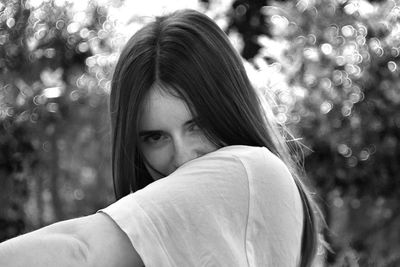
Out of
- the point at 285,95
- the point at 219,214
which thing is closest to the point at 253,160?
the point at 219,214

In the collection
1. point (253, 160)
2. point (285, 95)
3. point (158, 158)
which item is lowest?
point (285, 95)

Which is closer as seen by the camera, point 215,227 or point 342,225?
point 215,227

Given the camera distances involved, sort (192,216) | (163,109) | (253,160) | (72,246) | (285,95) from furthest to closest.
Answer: (285,95)
(163,109)
(253,160)
(192,216)
(72,246)

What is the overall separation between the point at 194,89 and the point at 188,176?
1.28 feet

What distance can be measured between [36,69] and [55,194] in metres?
0.86

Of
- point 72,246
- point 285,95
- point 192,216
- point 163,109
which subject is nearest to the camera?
point 72,246

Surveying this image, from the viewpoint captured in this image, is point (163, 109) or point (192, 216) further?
point (163, 109)

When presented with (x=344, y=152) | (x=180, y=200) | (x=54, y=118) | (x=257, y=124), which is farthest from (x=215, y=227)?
(x=54, y=118)

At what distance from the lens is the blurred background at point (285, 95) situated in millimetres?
4828

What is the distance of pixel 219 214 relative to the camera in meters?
1.53

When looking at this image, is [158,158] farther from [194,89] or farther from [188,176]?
[188,176]

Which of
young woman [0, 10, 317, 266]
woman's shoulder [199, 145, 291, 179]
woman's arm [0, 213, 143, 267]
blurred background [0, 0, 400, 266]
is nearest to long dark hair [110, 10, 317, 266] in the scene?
young woman [0, 10, 317, 266]

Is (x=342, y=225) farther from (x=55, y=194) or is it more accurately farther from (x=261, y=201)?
(x=261, y=201)

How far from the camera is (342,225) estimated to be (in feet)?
16.8
